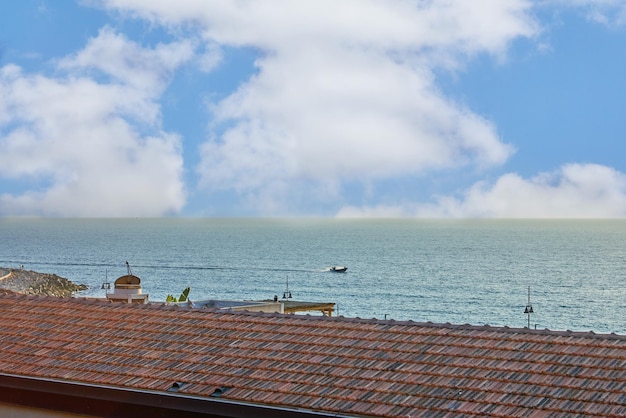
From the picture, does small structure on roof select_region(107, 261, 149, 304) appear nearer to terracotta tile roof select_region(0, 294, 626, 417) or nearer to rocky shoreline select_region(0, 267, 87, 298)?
terracotta tile roof select_region(0, 294, 626, 417)

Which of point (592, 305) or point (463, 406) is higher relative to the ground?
point (463, 406)

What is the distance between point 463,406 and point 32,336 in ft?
18.3

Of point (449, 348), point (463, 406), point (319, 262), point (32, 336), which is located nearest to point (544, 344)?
point (449, 348)

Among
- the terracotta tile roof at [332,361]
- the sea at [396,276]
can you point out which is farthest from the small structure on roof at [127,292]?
the sea at [396,276]

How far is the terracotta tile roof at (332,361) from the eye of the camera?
25.3 feet

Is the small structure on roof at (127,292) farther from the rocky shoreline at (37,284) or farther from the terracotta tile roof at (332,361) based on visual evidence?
the rocky shoreline at (37,284)

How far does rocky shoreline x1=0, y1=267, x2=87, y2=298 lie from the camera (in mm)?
99938

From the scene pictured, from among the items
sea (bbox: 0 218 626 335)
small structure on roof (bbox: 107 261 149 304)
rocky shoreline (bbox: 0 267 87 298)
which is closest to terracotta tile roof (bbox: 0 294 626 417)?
small structure on roof (bbox: 107 261 149 304)

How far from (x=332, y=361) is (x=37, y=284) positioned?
10344 cm

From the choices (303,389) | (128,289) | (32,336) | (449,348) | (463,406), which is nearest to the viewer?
(463,406)

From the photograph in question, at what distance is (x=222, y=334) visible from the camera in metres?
9.98

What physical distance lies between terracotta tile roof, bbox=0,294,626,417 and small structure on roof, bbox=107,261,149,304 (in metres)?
14.0

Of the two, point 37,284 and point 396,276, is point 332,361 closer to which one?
point 37,284

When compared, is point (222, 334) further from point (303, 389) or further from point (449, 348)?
point (449, 348)
